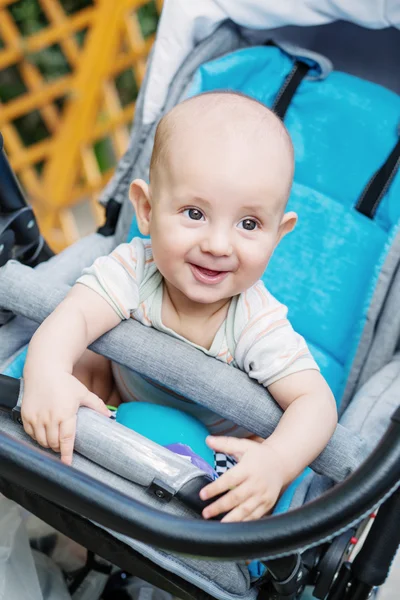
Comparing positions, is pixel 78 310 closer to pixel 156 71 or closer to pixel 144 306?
pixel 144 306

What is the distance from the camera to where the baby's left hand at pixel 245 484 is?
0.74 meters

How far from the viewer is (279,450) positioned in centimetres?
81

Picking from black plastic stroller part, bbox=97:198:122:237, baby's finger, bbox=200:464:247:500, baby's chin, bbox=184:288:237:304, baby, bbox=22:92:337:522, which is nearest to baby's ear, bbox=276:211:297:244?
baby, bbox=22:92:337:522

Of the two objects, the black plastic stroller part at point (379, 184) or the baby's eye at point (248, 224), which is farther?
the black plastic stroller part at point (379, 184)

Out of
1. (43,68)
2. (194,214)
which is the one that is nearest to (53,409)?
(194,214)

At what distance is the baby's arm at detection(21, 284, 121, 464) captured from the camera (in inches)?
31.7

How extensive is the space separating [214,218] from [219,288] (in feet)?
0.32

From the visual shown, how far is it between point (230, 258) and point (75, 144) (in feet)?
4.71

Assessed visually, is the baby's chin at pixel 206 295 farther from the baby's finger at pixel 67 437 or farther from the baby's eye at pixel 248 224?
the baby's finger at pixel 67 437

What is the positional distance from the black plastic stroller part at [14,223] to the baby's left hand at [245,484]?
500 mm

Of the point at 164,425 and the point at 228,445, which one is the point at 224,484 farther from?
the point at 164,425

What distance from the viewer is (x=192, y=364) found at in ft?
2.85

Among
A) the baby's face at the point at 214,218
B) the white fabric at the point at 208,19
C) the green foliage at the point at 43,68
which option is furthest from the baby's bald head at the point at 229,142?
the green foliage at the point at 43,68

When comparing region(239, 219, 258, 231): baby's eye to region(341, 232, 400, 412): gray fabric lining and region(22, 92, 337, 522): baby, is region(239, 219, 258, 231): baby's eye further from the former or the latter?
region(341, 232, 400, 412): gray fabric lining
